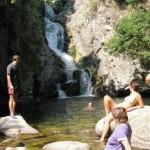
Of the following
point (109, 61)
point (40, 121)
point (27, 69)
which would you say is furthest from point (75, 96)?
point (40, 121)

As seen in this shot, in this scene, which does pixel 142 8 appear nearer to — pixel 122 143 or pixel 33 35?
pixel 33 35

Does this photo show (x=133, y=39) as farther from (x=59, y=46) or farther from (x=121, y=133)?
(x=121, y=133)

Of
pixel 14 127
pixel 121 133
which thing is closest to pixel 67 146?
pixel 14 127

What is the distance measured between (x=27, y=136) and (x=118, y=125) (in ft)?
25.2

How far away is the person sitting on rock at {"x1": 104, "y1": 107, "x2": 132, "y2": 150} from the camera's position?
27.5ft

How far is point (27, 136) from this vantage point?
15.8 meters

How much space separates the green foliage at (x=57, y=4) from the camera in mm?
45125

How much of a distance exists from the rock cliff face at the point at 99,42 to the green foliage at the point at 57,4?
1327 mm

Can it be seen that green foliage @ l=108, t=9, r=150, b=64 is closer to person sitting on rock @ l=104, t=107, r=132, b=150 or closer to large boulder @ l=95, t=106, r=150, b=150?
large boulder @ l=95, t=106, r=150, b=150

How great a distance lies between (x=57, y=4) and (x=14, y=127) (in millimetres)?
29969

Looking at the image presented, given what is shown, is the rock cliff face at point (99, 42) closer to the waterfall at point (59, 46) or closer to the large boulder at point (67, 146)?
the waterfall at point (59, 46)

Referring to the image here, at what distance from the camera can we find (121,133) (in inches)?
331

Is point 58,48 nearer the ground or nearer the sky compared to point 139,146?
nearer the sky

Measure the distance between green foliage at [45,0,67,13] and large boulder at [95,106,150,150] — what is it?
102 feet
